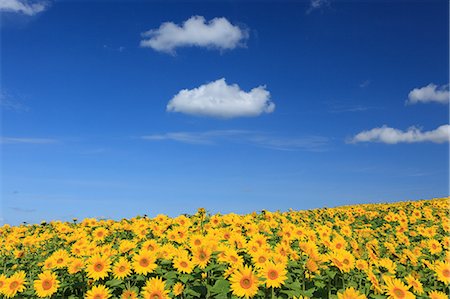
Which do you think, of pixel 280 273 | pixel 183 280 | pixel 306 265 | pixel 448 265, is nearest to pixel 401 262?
pixel 448 265

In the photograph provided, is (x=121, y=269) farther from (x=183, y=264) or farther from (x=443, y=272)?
(x=443, y=272)

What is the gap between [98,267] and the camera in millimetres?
6902

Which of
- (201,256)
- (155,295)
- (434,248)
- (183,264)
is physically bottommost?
(155,295)

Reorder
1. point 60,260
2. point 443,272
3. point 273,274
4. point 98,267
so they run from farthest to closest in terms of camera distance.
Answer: point 60,260 < point 443,272 < point 98,267 < point 273,274

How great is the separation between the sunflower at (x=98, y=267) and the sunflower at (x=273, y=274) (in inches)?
104

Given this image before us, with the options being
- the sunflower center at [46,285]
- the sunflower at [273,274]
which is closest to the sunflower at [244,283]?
the sunflower at [273,274]

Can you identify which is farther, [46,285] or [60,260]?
[60,260]

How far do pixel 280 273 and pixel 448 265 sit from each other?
3493 mm

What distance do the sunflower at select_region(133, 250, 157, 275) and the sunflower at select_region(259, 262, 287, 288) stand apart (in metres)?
1.90

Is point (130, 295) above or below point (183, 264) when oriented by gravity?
below

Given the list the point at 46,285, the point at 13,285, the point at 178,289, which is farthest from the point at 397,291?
the point at 13,285

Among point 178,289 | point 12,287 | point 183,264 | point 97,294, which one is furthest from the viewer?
point 12,287

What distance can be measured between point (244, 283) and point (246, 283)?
2 centimetres

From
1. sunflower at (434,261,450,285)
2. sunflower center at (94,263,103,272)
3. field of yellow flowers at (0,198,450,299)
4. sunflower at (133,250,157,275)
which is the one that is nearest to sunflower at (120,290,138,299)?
field of yellow flowers at (0,198,450,299)
